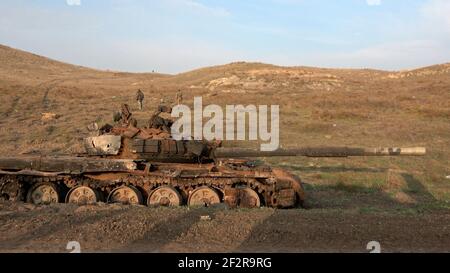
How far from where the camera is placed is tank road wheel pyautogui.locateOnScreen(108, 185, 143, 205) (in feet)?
43.7

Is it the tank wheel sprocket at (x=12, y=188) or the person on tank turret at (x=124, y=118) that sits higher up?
the person on tank turret at (x=124, y=118)

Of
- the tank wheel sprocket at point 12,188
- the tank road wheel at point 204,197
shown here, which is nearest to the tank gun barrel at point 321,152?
the tank road wheel at point 204,197

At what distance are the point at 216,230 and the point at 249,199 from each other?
3461 millimetres

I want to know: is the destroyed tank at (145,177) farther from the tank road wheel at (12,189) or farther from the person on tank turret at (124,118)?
the person on tank turret at (124,118)

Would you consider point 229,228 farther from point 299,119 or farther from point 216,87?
point 216,87

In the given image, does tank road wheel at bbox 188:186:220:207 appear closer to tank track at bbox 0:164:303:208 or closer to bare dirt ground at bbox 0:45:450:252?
tank track at bbox 0:164:303:208

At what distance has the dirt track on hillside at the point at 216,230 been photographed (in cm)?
875

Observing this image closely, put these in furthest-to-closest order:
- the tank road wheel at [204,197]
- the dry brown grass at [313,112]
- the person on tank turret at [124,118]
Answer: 1. the dry brown grass at [313,112]
2. the person on tank turret at [124,118]
3. the tank road wheel at [204,197]

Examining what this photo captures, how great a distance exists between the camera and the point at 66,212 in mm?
11398

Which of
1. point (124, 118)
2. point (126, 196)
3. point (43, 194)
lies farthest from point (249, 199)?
point (43, 194)

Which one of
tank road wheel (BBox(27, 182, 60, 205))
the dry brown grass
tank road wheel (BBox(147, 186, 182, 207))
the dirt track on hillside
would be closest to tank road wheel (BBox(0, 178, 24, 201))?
tank road wheel (BBox(27, 182, 60, 205))

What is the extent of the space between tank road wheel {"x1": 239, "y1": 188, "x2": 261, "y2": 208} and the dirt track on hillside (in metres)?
1.39
